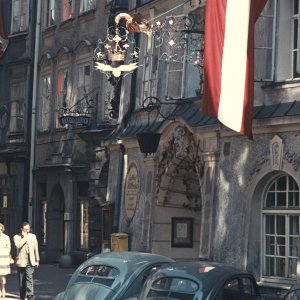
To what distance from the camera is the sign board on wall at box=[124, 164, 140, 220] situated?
1045 inches

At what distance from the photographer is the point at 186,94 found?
24.4 m

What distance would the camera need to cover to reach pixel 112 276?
1622 cm

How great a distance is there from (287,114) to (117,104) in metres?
10.0

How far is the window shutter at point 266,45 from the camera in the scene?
816 inches

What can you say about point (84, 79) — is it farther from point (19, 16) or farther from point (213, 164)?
point (213, 164)

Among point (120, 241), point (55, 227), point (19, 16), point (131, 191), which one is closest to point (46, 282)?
point (120, 241)

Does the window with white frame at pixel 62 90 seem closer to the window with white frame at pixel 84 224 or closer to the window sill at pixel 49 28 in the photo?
the window sill at pixel 49 28

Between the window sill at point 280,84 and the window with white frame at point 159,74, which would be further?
the window with white frame at point 159,74

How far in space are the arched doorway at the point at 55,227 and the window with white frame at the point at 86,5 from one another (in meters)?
6.28

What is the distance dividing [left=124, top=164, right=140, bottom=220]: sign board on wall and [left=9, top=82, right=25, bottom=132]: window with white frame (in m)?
11.7

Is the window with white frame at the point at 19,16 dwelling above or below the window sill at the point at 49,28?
above

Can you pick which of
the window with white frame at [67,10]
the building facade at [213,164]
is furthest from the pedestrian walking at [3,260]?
the window with white frame at [67,10]

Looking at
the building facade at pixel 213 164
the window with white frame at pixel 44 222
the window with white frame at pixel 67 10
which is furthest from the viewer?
the window with white frame at pixel 44 222

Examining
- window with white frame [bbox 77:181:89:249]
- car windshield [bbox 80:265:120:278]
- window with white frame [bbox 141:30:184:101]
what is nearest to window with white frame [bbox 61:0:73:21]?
window with white frame [bbox 77:181:89:249]
